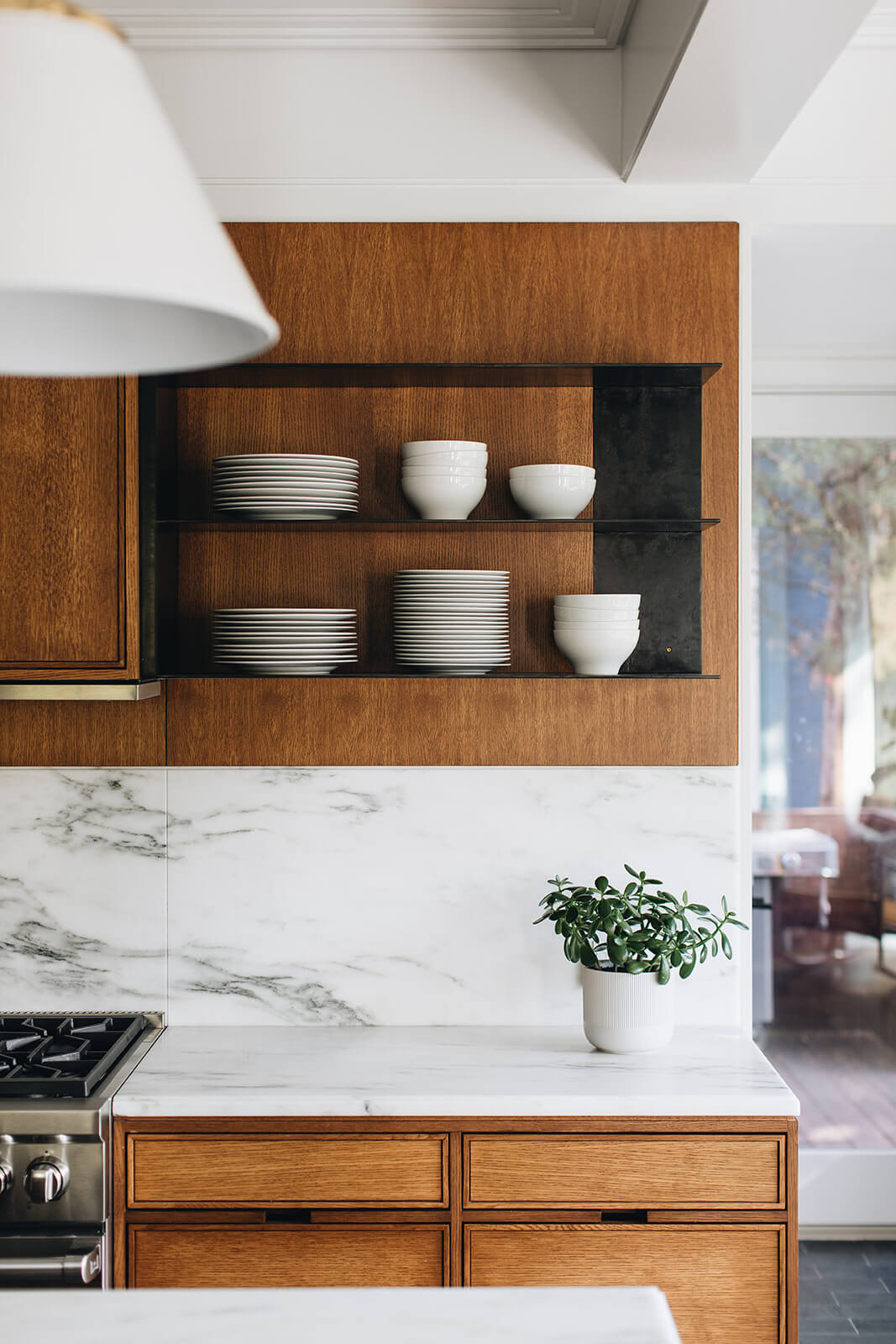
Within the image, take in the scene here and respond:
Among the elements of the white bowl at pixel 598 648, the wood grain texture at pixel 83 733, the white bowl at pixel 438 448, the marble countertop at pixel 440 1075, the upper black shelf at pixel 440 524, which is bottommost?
the marble countertop at pixel 440 1075

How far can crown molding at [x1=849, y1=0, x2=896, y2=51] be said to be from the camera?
2.21 m

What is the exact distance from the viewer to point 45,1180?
5.98 feet

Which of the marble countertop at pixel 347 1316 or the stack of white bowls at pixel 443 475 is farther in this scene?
the stack of white bowls at pixel 443 475

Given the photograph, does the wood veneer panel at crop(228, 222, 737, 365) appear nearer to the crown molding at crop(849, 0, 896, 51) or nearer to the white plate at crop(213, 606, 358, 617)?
the crown molding at crop(849, 0, 896, 51)

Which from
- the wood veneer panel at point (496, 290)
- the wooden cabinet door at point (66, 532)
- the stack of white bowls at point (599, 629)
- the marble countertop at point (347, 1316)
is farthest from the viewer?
the wood veneer panel at point (496, 290)

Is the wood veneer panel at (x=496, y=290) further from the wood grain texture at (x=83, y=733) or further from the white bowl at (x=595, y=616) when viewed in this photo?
the wood grain texture at (x=83, y=733)

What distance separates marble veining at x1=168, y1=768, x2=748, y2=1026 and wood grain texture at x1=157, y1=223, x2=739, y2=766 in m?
0.07

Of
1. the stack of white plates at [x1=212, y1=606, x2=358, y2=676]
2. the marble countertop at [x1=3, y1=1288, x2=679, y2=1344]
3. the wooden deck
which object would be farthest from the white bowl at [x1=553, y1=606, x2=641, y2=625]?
the wooden deck

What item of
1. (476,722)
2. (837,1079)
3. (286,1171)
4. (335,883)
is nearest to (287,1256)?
(286,1171)

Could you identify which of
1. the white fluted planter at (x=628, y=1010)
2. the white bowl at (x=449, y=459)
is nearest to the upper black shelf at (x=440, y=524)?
the white bowl at (x=449, y=459)

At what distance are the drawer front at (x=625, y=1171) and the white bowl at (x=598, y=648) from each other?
88 centimetres

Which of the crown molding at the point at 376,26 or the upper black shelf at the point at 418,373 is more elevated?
the crown molding at the point at 376,26

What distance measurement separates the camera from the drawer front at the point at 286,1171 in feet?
6.27

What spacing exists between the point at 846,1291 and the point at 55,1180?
211 centimetres
